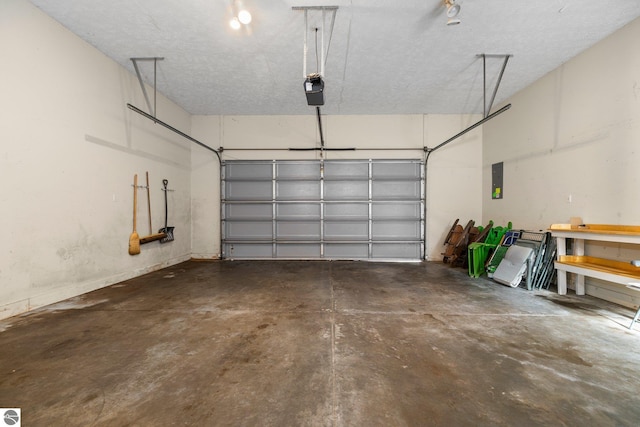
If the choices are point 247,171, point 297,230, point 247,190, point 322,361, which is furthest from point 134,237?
point 322,361

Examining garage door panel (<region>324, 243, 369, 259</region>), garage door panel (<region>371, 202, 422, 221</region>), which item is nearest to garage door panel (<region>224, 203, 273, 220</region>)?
garage door panel (<region>324, 243, 369, 259</region>)

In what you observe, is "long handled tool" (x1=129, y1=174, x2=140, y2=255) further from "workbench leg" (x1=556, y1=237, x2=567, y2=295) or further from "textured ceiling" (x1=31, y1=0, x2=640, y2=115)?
"workbench leg" (x1=556, y1=237, x2=567, y2=295)

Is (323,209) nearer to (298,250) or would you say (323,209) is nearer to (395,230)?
(298,250)

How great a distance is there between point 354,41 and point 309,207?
11.9 feet

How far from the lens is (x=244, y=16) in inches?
109

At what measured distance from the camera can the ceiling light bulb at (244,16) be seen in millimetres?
2744

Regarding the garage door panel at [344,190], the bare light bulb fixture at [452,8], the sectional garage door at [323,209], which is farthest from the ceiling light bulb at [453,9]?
the garage door panel at [344,190]

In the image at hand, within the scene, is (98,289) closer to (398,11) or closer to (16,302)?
(16,302)

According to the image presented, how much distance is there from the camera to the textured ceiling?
282 centimetres

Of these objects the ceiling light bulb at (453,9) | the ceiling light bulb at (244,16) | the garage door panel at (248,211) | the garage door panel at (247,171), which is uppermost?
the ceiling light bulb at (244,16)

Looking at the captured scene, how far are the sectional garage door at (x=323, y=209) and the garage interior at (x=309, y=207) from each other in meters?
0.05

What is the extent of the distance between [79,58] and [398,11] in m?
4.39

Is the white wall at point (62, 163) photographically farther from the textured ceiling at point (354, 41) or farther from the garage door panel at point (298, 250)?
the garage door panel at point (298, 250)

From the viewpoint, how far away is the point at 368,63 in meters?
3.91
